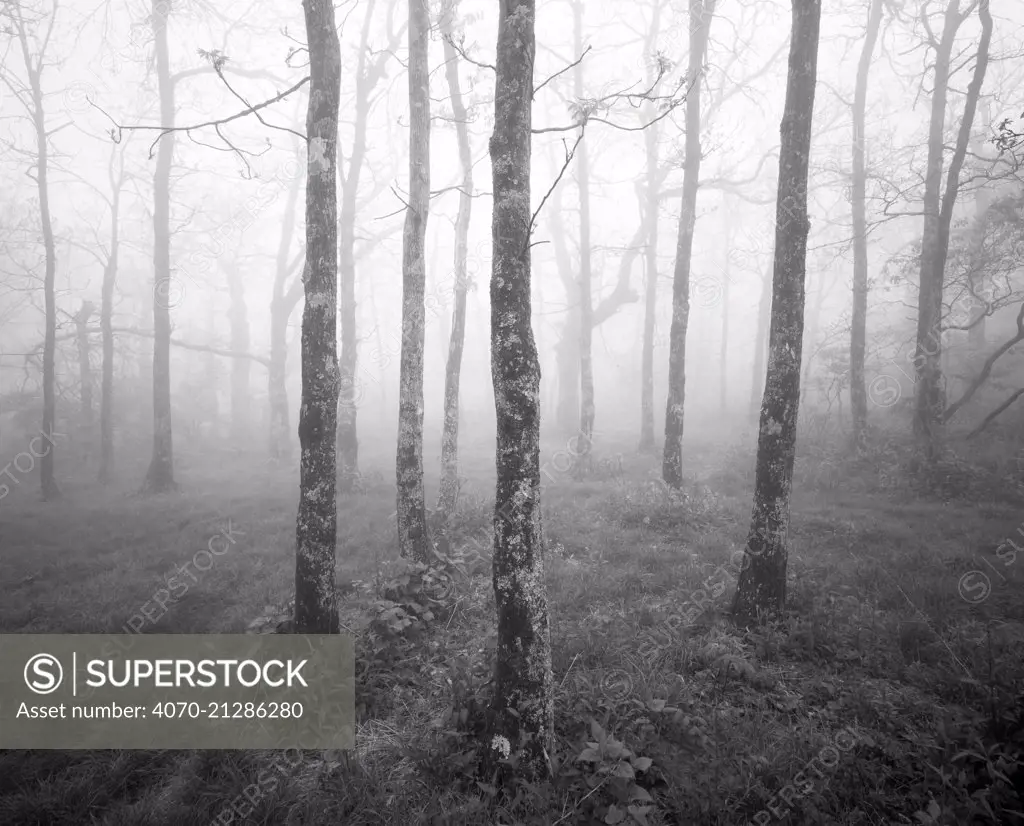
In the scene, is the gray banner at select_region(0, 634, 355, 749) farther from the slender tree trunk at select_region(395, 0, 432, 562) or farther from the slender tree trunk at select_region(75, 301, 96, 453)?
the slender tree trunk at select_region(75, 301, 96, 453)

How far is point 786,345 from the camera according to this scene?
589 centimetres

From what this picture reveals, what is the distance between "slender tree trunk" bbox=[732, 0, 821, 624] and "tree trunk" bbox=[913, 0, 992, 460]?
8.38m

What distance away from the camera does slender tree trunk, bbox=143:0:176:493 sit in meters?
15.7

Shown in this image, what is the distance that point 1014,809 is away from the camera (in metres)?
3.26

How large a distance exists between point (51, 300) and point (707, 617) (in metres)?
20.3

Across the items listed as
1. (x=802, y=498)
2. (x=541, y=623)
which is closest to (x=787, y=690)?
(x=541, y=623)

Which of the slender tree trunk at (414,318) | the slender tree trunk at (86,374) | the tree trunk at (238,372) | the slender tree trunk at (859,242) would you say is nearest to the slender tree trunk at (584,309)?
the slender tree trunk at (859,242)

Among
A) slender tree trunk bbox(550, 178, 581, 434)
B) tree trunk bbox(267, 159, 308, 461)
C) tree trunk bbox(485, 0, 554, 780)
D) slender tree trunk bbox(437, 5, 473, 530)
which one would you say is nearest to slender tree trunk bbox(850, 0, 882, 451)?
slender tree trunk bbox(437, 5, 473, 530)

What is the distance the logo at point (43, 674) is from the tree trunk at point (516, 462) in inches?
209

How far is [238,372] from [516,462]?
3076 centimetres

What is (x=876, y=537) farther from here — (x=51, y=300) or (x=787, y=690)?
(x=51, y=300)

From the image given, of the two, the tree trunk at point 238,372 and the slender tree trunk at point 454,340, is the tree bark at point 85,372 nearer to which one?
the tree trunk at point 238,372

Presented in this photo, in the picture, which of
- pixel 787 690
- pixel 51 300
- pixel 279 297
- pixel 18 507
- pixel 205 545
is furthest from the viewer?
pixel 279 297

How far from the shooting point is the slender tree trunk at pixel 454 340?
11.1 meters
